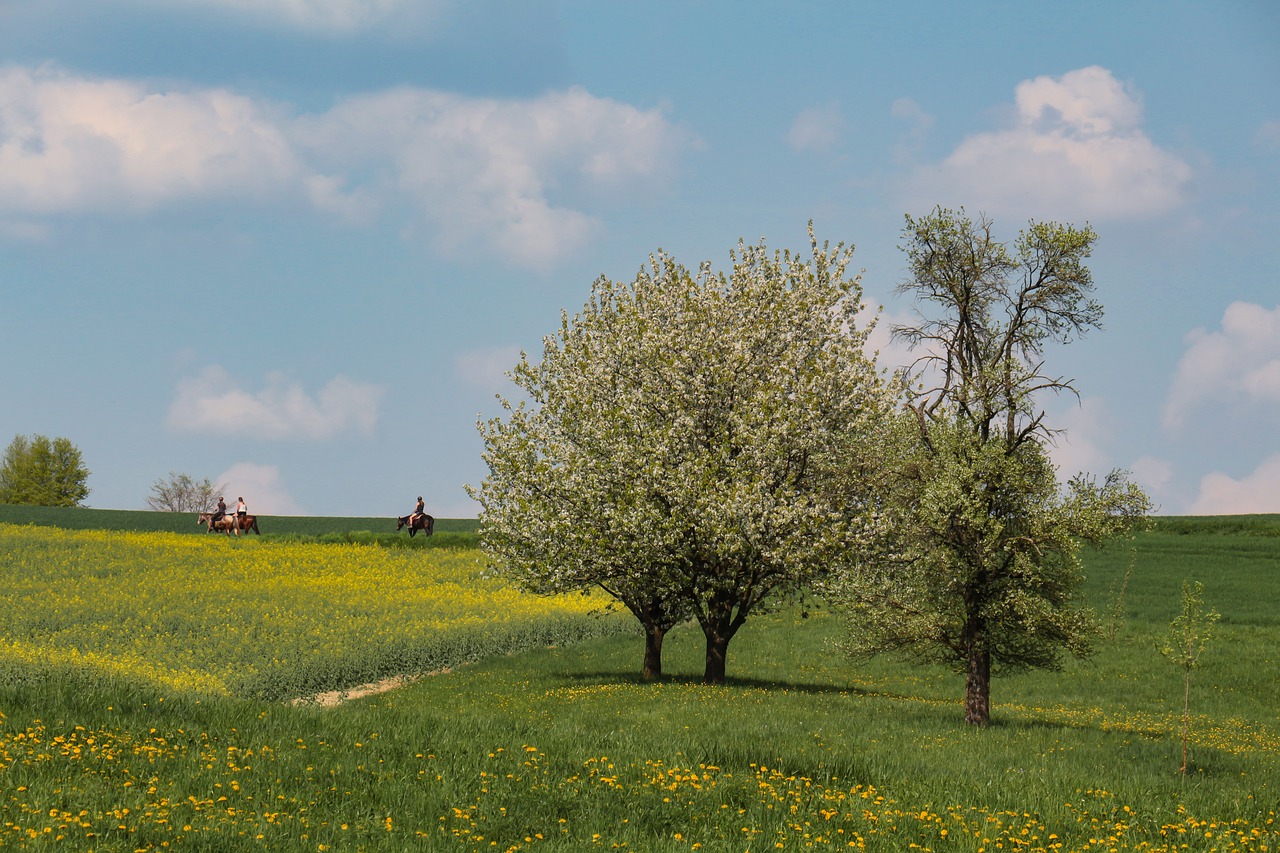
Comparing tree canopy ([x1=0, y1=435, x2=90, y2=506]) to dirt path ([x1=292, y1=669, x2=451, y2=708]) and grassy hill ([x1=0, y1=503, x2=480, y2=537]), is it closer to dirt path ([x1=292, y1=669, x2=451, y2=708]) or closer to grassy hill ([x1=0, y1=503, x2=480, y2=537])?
grassy hill ([x1=0, y1=503, x2=480, y2=537])

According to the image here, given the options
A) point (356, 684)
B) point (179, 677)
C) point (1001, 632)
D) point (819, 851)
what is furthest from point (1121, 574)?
point (819, 851)

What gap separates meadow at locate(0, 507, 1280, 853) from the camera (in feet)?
41.2

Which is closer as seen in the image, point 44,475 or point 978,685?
point 978,685

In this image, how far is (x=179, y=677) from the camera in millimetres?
28906

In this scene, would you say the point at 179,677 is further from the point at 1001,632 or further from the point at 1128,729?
the point at 1128,729

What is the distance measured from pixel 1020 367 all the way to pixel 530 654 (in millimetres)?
22350

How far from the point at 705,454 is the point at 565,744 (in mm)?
14186

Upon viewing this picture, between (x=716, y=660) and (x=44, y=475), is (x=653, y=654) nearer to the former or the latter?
(x=716, y=660)

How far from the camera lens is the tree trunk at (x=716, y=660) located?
32.6m

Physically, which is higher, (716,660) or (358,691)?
(716,660)

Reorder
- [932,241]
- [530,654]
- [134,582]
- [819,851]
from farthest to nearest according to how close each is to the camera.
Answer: [134,582], [530,654], [932,241], [819,851]

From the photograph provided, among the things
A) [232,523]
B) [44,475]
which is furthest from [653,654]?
[44,475]

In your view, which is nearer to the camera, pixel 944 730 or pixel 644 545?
pixel 944 730

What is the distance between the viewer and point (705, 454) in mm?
29703
